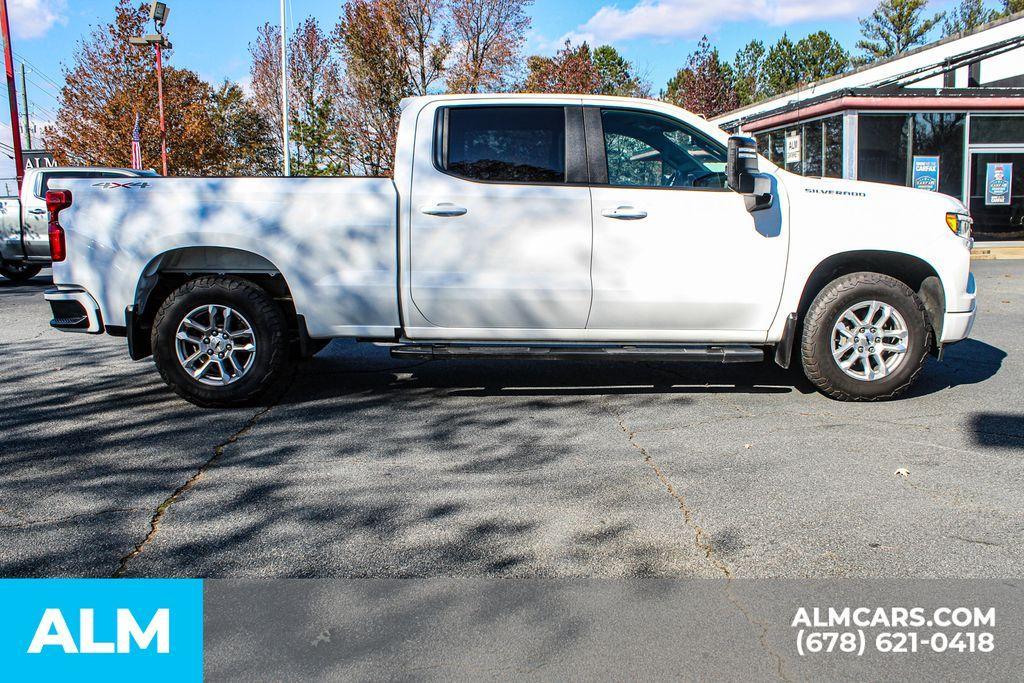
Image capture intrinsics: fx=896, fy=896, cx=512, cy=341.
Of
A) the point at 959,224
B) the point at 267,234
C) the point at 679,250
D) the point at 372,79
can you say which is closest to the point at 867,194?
the point at 959,224

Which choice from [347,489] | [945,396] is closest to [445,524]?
[347,489]

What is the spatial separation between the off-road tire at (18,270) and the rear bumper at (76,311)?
12170 millimetres

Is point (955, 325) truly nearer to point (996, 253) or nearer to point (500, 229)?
point (500, 229)

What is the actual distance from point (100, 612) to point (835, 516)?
310 cm

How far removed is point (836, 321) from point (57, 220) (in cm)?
528

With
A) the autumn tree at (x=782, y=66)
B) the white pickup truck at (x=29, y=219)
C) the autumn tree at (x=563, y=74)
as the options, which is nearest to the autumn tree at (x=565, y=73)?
the autumn tree at (x=563, y=74)

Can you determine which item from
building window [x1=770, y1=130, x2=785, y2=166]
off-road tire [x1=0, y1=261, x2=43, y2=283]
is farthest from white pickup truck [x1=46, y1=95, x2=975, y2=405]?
building window [x1=770, y1=130, x2=785, y2=166]

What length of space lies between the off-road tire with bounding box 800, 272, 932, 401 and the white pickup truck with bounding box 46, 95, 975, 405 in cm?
1

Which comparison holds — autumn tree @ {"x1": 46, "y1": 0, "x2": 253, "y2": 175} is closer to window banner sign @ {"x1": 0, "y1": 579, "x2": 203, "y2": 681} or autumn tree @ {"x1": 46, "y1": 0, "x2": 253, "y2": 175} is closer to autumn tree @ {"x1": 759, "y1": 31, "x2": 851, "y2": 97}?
window banner sign @ {"x1": 0, "y1": 579, "x2": 203, "y2": 681}

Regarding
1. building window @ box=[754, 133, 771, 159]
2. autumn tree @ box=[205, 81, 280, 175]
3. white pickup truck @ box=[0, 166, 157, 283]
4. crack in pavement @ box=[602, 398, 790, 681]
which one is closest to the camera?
crack in pavement @ box=[602, 398, 790, 681]

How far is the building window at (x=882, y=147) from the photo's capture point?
19.8m

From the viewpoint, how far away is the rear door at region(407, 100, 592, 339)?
19.3ft

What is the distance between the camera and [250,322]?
19.6 ft

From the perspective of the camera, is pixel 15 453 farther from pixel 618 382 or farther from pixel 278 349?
pixel 618 382
